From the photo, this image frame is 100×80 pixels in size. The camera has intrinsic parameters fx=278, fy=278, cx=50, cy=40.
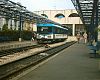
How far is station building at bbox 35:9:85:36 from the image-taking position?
11438 cm

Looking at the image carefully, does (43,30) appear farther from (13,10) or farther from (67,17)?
(67,17)

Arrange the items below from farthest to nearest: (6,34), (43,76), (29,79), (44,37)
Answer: (6,34) → (44,37) → (43,76) → (29,79)

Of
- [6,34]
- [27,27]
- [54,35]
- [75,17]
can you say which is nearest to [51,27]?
[54,35]

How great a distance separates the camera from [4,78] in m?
10.2

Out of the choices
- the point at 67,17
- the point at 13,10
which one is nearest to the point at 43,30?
the point at 13,10

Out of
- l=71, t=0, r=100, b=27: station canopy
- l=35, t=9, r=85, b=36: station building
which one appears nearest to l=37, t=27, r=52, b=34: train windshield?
l=71, t=0, r=100, b=27: station canopy

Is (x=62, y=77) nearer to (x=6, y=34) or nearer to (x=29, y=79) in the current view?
(x=29, y=79)

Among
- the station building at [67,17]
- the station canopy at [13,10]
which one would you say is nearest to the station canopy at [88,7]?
the station canopy at [13,10]

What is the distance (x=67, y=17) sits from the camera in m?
117

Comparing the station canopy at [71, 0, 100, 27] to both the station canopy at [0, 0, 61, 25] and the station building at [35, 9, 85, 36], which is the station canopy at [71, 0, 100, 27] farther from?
the station building at [35, 9, 85, 36]

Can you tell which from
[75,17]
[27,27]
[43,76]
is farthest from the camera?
[75,17]

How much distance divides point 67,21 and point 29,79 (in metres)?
107

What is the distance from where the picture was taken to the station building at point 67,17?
11438 cm

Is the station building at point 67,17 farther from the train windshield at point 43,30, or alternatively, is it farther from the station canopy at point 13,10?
the train windshield at point 43,30
